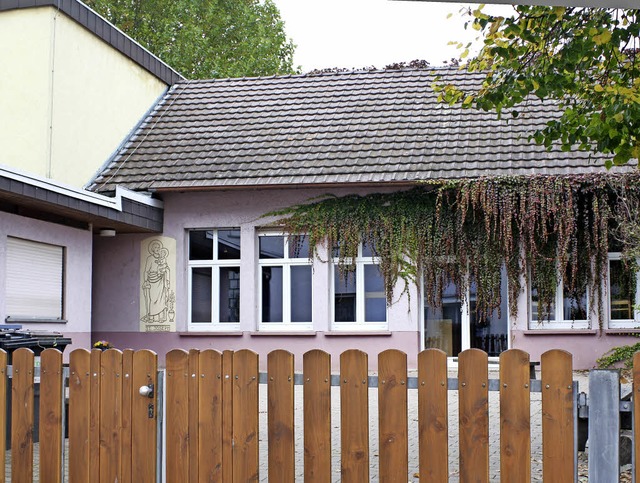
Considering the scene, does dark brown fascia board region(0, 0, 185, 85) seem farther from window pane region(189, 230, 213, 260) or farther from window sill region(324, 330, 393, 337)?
window sill region(324, 330, 393, 337)

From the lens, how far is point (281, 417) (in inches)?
225

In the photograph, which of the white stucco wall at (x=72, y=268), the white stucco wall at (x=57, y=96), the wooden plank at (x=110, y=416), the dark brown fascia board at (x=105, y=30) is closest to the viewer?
the wooden plank at (x=110, y=416)

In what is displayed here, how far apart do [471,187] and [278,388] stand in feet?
37.8

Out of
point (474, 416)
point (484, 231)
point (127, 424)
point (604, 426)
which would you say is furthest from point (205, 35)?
point (604, 426)

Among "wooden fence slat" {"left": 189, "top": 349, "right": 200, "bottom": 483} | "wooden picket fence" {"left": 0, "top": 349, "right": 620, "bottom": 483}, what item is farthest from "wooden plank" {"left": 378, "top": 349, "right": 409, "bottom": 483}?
"wooden fence slat" {"left": 189, "top": 349, "right": 200, "bottom": 483}

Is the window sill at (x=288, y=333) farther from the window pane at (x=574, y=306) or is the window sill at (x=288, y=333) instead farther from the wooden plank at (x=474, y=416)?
the wooden plank at (x=474, y=416)

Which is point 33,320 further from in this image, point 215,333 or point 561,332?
point 561,332

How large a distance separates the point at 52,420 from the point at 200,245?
41.4ft

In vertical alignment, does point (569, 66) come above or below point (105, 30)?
below

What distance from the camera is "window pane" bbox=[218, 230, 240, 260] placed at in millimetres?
18688

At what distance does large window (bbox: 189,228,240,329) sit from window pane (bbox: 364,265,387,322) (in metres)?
2.43

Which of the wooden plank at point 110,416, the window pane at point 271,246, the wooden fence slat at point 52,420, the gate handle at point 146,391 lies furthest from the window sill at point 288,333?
the gate handle at point 146,391

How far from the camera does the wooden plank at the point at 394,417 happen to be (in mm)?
5441

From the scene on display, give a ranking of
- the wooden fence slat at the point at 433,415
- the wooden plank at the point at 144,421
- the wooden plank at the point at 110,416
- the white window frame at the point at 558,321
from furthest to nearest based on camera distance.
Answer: the white window frame at the point at 558,321
the wooden plank at the point at 110,416
the wooden plank at the point at 144,421
the wooden fence slat at the point at 433,415
